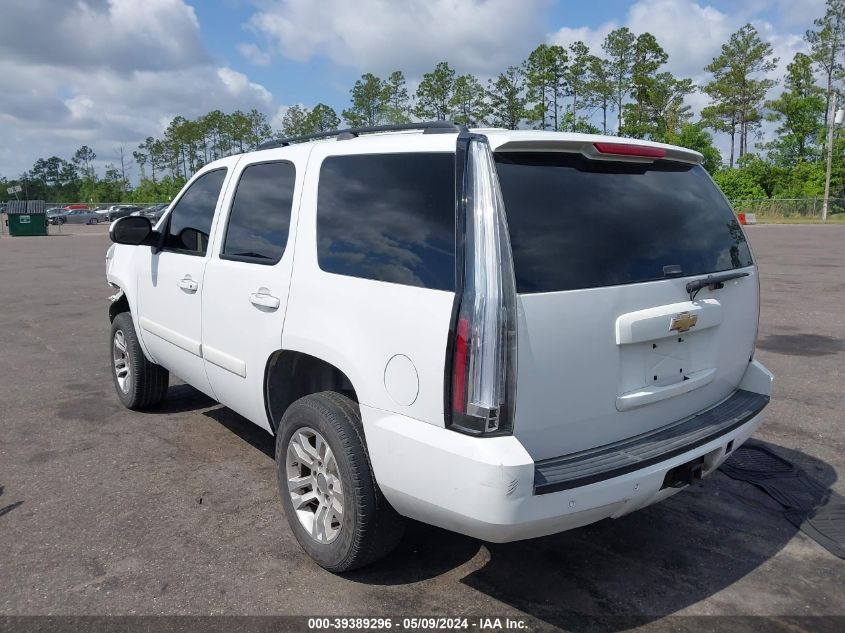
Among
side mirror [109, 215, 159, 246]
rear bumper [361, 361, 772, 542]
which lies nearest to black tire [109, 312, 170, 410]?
side mirror [109, 215, 159, 246]

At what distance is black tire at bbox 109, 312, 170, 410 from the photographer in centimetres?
539

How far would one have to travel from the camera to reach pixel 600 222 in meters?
2.90

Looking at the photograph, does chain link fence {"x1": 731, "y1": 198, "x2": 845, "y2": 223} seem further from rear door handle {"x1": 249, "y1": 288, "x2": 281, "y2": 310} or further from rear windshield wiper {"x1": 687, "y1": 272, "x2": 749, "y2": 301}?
rear door handle {"x1": 249, "y1": 288, "x2": 281, "y2": 310}

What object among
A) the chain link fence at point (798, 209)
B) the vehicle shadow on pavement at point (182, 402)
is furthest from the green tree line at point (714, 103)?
the vehicle shadow on pavement at point (182, 402)

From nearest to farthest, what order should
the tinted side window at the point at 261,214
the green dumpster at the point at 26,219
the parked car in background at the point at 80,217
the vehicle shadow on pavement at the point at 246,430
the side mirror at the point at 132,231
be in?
1. the tinted side window at the point at 261,214
2. the side mirror at the point at 132,231
3. the vehicle shadow on pavement at the point at 246,430
4. the green dumpster at the point at 26,219
5. the parked car in background at the point at 80,217

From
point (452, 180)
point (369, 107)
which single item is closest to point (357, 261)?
point (452, 180)

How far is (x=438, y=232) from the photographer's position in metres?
2.77

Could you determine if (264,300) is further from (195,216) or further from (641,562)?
(641,562)

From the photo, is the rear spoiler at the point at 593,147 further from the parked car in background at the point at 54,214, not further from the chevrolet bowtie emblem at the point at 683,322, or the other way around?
the parked car in background at the point at 54,214

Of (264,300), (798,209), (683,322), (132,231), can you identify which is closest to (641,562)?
(683,322)

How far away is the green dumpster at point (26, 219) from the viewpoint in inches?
1399

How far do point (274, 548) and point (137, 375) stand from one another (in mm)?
2508

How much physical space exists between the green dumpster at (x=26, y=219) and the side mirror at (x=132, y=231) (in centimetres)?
3579

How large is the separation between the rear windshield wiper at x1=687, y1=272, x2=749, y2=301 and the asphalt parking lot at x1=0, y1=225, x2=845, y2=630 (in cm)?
131
